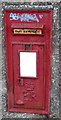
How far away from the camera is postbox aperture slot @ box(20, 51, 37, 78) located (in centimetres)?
340

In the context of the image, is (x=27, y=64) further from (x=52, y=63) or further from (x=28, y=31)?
(x=28, y=31)

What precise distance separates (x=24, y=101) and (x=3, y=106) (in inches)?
13.2

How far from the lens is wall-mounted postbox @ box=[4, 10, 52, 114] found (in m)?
3.32

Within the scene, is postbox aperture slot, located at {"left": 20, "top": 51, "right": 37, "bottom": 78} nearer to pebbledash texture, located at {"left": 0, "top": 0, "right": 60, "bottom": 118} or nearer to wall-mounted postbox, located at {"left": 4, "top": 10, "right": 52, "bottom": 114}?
wall-mounted postbox, located at {"left": 4, "top": 10, "right": 52, "bottom": 114}

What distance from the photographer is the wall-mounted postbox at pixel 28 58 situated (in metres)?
3.32

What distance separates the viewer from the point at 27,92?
3535mm

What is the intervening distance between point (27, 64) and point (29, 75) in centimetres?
15

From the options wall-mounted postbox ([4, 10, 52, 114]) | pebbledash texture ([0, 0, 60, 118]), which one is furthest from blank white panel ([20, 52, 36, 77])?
pebbledash texture ([0, 0, 60, 118])

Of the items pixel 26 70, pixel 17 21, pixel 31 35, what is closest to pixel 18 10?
pixel 17 21

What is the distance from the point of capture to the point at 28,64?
344cm

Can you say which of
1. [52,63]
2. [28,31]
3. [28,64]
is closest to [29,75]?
[28,64]

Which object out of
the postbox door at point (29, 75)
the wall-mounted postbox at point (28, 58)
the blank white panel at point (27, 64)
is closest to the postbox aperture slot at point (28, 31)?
the wall-mounted postbox at point (28, 58)

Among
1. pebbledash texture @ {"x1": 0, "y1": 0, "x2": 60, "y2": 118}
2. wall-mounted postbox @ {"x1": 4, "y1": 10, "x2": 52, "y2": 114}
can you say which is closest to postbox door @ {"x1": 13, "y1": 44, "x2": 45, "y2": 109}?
wall-mounted postbox @ {"x1": 4, "y1": 10, "x2": 52, "y2": 114}

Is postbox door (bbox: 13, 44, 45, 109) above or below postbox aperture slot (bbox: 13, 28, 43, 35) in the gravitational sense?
below
